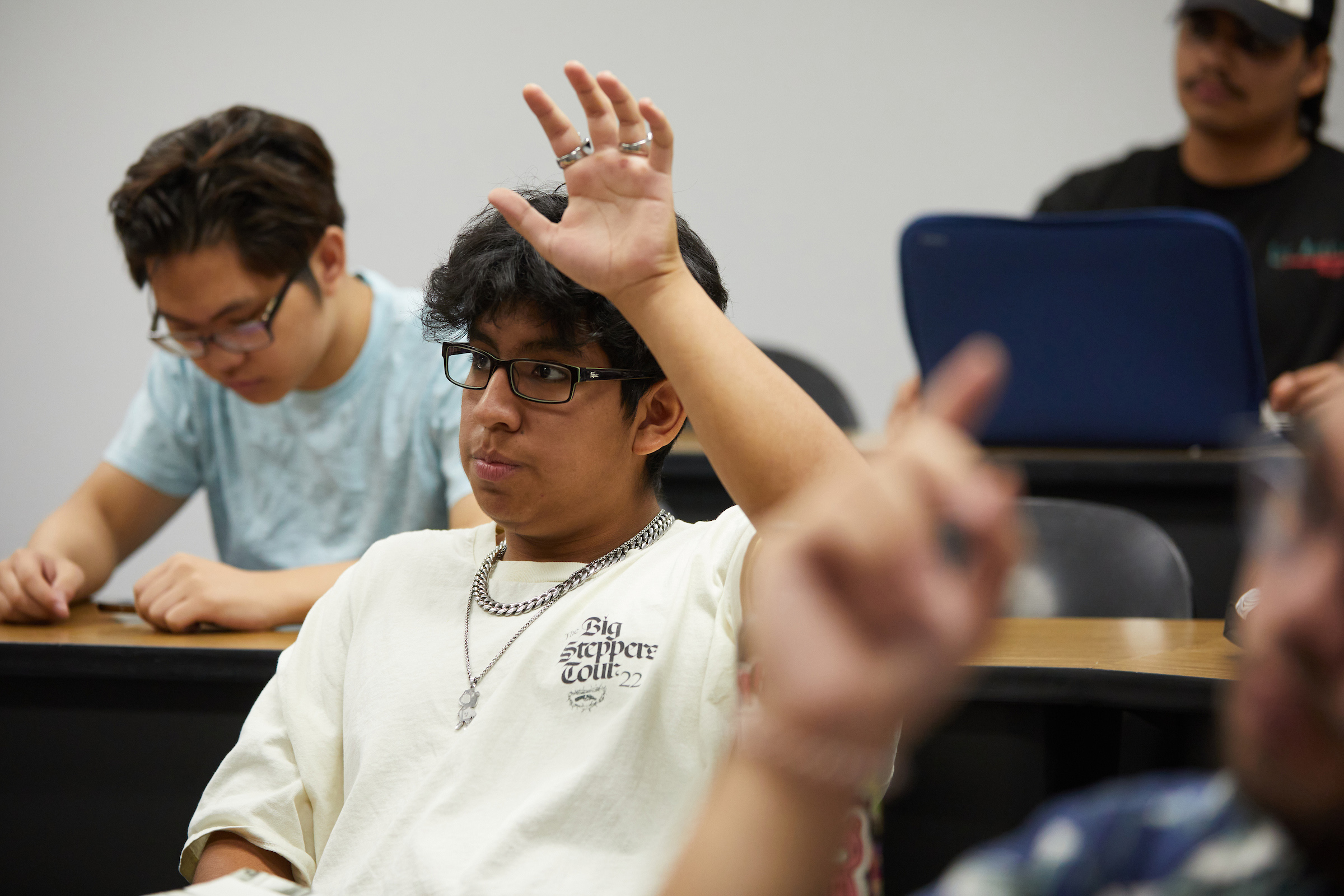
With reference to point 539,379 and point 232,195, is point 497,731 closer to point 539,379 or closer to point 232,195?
point 539,379

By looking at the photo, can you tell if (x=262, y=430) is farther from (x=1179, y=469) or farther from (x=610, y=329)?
(x=1179, y=469)

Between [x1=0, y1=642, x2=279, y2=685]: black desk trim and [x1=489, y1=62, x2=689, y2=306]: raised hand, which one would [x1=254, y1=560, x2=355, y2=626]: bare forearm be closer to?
[x1=0, y1=642, x2=279, y2=685]: black desk trim

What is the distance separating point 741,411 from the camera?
2.81 feet

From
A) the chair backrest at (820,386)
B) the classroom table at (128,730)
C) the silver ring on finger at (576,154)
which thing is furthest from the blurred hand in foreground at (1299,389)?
the silver ring on finger at (576,154)

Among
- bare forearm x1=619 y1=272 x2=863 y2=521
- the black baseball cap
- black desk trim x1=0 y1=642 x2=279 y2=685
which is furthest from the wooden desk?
the black baseball cap

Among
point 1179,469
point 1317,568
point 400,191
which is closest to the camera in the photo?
point 1317,568

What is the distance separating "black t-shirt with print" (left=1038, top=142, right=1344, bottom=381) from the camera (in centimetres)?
244

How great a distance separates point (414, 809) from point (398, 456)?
34.3 inches

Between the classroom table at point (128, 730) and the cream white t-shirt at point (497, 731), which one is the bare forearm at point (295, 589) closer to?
the classroom table at point (128, 730)

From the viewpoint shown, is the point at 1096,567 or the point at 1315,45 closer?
the point at 1096,567

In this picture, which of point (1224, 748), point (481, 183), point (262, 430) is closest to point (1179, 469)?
point (262, 430)

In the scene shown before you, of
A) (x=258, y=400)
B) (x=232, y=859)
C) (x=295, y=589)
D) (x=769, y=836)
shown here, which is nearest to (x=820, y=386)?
(x=258, y=400)

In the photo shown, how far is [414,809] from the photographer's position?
89cm

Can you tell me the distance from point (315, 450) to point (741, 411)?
41.3 inches
